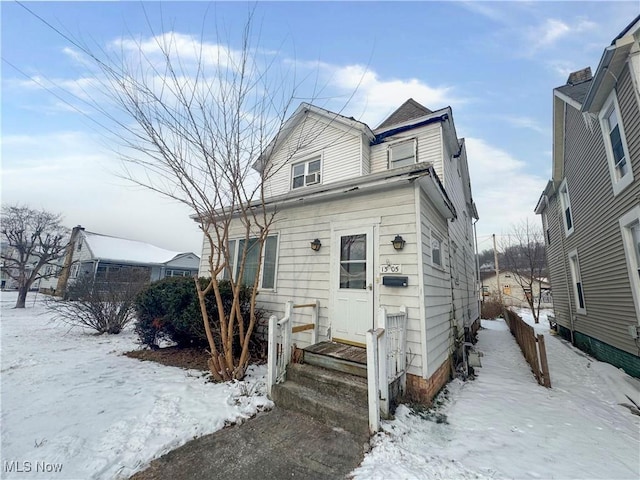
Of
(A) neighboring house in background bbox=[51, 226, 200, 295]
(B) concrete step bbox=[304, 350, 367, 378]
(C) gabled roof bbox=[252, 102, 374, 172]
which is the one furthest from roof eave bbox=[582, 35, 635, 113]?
(A) neighboring house in background bbox=[51, 226, 200, 295]

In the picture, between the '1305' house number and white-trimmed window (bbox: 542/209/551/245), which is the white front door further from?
white-trimmed window (bbox: 542/209/551/245)

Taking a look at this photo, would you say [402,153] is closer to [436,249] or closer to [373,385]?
[436,249]

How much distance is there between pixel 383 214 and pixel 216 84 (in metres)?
3.80

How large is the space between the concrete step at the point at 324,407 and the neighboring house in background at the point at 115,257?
2206 cm

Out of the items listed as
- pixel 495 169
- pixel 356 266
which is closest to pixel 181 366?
pixel 356 266

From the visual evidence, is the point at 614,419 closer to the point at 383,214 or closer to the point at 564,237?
the point at 383,214

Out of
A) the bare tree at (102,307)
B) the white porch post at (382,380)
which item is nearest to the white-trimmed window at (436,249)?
the white porch post at (382,380)

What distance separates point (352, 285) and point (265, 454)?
2.78 meters

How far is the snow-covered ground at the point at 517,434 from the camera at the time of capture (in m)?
2.50

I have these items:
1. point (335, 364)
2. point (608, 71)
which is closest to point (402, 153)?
point (608, 71)

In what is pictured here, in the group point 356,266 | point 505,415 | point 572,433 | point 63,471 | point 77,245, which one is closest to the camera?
point 63,471

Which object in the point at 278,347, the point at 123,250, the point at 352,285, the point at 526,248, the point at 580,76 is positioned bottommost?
the point at 278,347

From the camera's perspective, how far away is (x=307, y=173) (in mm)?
9211

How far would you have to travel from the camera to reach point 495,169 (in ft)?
44.6
